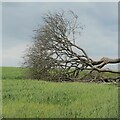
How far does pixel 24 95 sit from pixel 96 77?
12656 millimetres

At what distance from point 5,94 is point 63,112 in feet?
12.6

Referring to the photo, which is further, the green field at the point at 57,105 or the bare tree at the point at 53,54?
the bare tree at the point at 53,54

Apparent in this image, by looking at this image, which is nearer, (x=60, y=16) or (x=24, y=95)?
(x=24, y=95)

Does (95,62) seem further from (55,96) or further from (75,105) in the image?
(75,105)

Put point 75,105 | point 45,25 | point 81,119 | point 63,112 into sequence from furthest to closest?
point 45,25 → point 75,105 → point 63,112 → point 81,119

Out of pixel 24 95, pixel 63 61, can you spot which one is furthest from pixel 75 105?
pixel 63 61

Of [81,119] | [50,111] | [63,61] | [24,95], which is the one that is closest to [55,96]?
[24,95]

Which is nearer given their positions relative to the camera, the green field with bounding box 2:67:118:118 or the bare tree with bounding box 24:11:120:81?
the green field with bounding box 2:67:118:118

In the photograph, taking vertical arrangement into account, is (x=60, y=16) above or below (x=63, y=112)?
above

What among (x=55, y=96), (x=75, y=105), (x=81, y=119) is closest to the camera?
(x=81, y=119)

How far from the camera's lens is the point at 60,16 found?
82.1 ft

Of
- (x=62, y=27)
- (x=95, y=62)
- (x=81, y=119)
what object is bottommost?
(x=81, y=119)

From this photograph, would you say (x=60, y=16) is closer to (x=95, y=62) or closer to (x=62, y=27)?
(x=62, y=27)

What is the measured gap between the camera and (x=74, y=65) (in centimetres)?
2567
